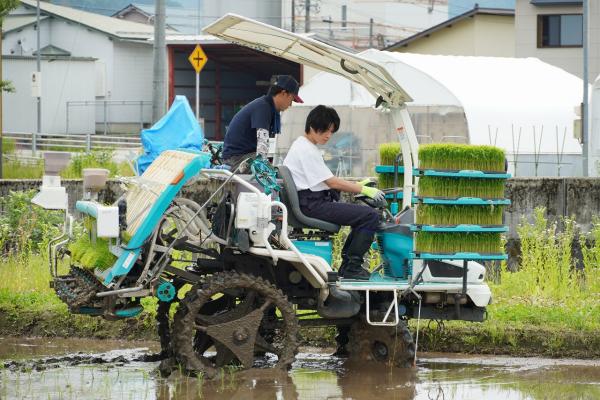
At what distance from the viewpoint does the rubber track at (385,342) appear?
10.0 m

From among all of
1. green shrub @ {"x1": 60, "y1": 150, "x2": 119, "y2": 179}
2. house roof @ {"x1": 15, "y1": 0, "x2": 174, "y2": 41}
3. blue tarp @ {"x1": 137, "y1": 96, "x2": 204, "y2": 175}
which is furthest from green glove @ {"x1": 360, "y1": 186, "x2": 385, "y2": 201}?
house roof @ {"x1": 15, "y1": 0, "x2": 174, "y2": 41}

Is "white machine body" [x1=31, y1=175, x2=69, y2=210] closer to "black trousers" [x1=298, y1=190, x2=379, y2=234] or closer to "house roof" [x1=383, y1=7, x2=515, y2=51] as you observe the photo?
"black trousers" [x1=298, y1=190, x2=379, y2=234]

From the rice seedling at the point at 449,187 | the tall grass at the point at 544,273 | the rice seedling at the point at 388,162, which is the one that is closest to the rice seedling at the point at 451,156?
the rice seedling at the point at 449,187

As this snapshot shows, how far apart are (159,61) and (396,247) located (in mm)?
12659

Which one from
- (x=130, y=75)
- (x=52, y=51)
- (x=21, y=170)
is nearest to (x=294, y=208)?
(x=21, y=170)

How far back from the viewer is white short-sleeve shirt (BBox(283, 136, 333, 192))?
9875 mm

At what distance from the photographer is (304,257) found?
951 centimetres

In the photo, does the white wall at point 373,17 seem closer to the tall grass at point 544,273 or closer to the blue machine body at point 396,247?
the tall grass at point 544,273

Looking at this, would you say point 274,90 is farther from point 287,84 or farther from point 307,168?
point 307,168

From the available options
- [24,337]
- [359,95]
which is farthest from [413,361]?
[359,95]

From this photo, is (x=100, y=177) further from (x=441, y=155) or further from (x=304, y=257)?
(x=441, y=155)

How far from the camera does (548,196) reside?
15484 mm

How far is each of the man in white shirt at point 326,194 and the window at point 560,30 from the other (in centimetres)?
3705

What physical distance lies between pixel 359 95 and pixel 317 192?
829 inches
